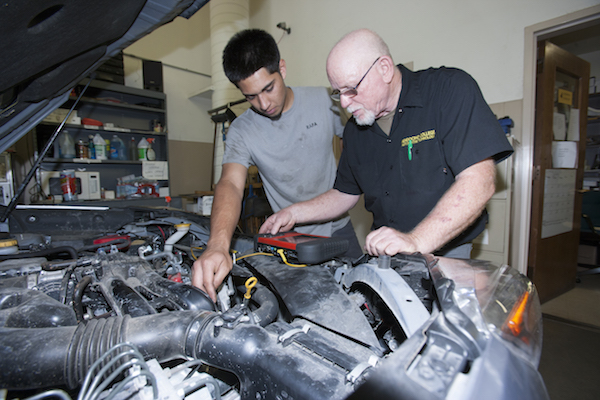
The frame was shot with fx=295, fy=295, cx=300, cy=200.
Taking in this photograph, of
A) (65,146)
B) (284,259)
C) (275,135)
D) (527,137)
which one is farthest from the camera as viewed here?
(65,146)

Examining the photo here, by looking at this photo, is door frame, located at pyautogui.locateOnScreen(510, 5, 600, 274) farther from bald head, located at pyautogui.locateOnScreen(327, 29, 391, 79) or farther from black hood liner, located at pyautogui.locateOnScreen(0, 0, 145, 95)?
black hood liner, located at pyautogui.locateOnScreen(0, 0, 145, 95)

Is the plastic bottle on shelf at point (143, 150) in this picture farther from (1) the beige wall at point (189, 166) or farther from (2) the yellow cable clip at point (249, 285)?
(2) the yellow cable clip at point (249, 285)

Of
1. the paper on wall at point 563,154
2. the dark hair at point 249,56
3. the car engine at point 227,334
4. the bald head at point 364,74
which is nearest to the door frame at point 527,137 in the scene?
the paper on wall at point 563,154

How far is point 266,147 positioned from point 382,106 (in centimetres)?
71

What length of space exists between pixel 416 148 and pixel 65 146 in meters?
4.20

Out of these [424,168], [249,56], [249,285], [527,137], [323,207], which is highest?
[249,56]

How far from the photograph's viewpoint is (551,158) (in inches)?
112

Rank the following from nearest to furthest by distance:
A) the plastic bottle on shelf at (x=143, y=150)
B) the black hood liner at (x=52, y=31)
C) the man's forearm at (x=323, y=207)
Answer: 1. the black hood liner at (x=52, y=31)
2. the man's forearm at (x=323, y=207)
3. the plastic bottle on shelf at (x=143, y=150)

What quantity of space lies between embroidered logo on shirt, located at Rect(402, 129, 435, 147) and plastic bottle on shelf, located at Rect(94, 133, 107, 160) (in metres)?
4.03

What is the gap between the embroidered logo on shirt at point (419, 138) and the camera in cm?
117

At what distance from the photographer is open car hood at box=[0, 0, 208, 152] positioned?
738 millimetres

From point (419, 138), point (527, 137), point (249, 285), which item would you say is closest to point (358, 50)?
point (419, 138)

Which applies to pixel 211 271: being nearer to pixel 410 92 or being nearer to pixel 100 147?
pixel 410 92

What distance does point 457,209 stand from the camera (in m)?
0.98
